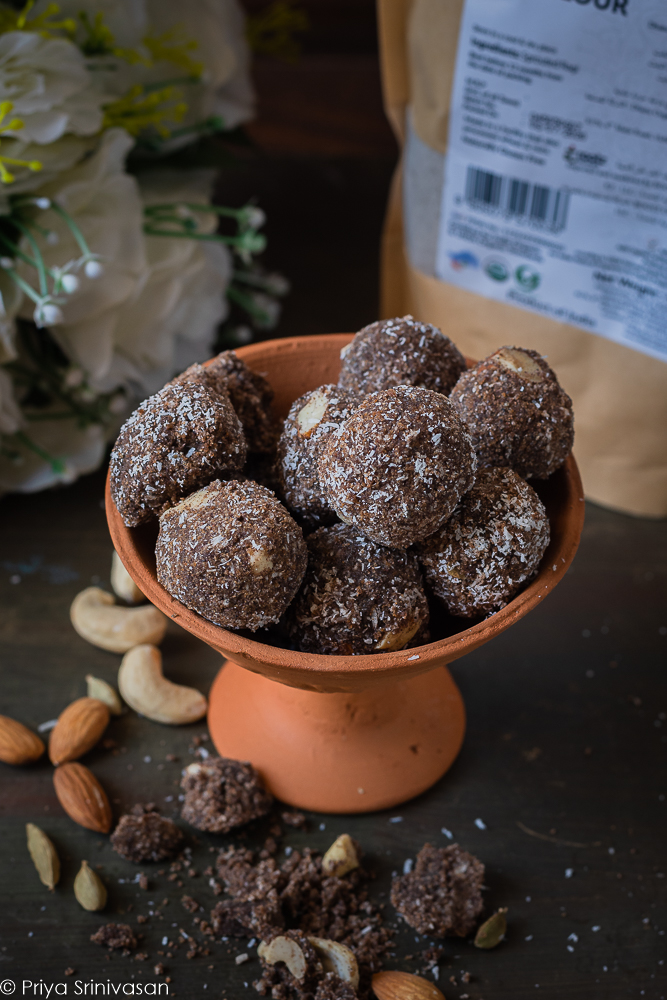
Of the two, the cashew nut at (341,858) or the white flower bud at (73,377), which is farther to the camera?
the white flower bud at (73,377)

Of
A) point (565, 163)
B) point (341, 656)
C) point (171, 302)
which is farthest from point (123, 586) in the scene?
point (565, 163)

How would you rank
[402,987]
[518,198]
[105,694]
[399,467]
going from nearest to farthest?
[399,467] → [402,987] → [105,694] → [518,198]

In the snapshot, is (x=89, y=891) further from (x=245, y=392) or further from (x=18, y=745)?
(x=245, y=392)

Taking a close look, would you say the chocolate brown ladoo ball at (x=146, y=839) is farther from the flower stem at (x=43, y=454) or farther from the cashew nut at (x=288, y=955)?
the flower stem at (x=43, y=454)

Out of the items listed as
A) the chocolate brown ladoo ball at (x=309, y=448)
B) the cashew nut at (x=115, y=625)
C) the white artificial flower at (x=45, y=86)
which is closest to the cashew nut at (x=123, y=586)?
the cashew nut at (x=115, y=625)

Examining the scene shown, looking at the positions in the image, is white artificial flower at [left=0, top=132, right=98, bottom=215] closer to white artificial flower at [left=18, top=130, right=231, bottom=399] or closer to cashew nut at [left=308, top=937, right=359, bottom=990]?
white artificial flower at [left=18, top=130, right=231, bottom=399]

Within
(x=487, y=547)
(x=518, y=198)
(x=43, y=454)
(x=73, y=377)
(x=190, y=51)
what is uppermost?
(x=190, y=51)

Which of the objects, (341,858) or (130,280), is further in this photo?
(130,280)
